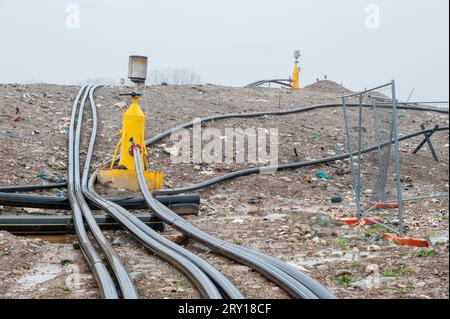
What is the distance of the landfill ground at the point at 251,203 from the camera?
17.6 feet

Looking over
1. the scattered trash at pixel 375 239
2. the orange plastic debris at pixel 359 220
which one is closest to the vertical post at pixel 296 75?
the orange plastic debris at pixel 359 220

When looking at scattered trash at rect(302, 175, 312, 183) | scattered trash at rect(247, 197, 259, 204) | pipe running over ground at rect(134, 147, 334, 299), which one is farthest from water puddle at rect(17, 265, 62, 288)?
scattered trash at rect(302, 175, 312, 183)

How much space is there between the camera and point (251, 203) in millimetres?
9961

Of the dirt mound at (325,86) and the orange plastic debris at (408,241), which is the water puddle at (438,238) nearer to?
the orange plastic debris at (408,241)

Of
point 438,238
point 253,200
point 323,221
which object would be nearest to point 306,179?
point 253,200

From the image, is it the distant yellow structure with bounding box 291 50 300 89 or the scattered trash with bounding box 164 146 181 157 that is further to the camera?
the distant yellow structure with bounding box 291 50 300 89

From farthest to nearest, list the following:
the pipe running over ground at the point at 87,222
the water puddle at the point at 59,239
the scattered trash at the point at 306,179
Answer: the scattered trash at the point at 306,179 → the water puddle at the point at 59,239 → the pipe running over ground at the point at 87,222

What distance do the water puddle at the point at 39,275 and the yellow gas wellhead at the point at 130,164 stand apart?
3.38m

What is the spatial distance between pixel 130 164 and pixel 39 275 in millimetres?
3952

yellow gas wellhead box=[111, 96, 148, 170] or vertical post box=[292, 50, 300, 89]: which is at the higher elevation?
vertical post box=[292, 50, 300, 89]

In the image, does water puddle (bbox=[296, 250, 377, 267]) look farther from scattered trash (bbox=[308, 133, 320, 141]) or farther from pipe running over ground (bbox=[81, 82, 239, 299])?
scattered trash (bbox=[308, 133, 320, 141])

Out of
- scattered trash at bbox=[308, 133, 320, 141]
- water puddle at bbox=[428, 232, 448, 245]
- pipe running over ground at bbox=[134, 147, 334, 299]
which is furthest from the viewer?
scattered trash at bbox=[308, 133, 320, 141]

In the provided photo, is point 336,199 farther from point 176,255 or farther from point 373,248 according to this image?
point 176,255

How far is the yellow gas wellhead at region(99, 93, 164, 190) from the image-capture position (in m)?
9.53
